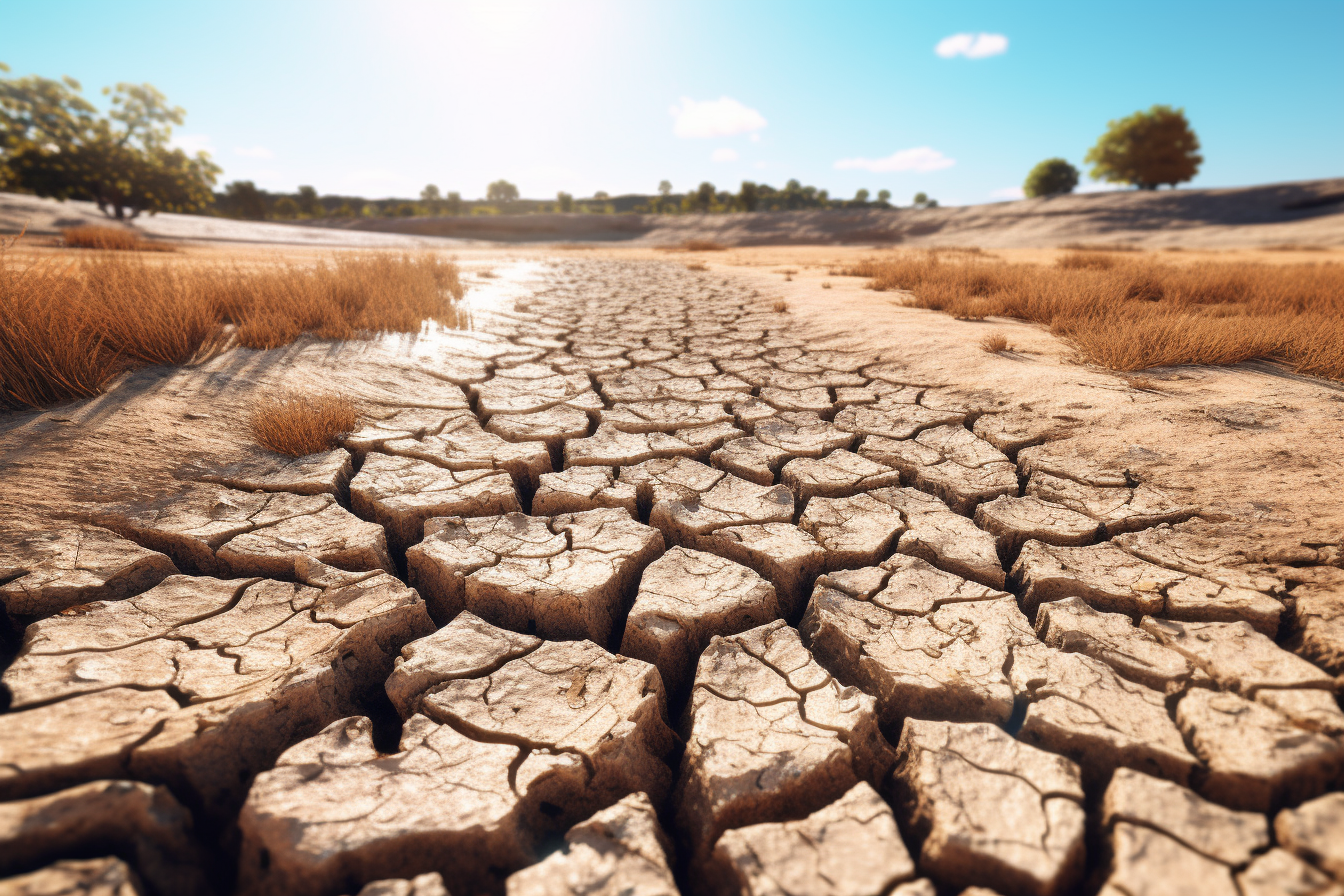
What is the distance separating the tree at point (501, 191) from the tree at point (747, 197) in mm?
29509

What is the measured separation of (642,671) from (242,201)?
183 ft

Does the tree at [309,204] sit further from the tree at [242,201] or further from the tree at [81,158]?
the tree at [81,158]

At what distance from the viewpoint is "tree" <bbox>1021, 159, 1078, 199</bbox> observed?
1432 inches

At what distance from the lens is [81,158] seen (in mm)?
16469

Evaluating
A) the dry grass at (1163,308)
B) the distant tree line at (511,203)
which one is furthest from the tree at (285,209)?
the dry grass at (1163,308)

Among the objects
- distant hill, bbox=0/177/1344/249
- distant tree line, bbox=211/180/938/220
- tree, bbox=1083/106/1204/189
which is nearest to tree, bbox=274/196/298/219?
distant tree line, bbox=211/180/938/220

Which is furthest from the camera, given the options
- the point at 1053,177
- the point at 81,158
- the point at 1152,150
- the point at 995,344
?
the point at 1053,177

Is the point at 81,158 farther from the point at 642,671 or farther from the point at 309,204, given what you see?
the point at 309,204

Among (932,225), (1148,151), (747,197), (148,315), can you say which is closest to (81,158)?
(148,315)

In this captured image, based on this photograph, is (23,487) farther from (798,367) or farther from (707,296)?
(707,296)

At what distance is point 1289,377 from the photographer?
243 centimetres

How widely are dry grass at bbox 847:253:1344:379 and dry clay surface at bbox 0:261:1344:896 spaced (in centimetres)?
132

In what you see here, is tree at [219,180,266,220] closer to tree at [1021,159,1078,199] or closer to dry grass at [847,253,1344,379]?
dry grass at [847,253,1344,379]

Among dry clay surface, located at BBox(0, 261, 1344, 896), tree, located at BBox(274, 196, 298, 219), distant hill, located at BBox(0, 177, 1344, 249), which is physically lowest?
dry clay surface, located at BBox(0, 261, 1344, 896)
